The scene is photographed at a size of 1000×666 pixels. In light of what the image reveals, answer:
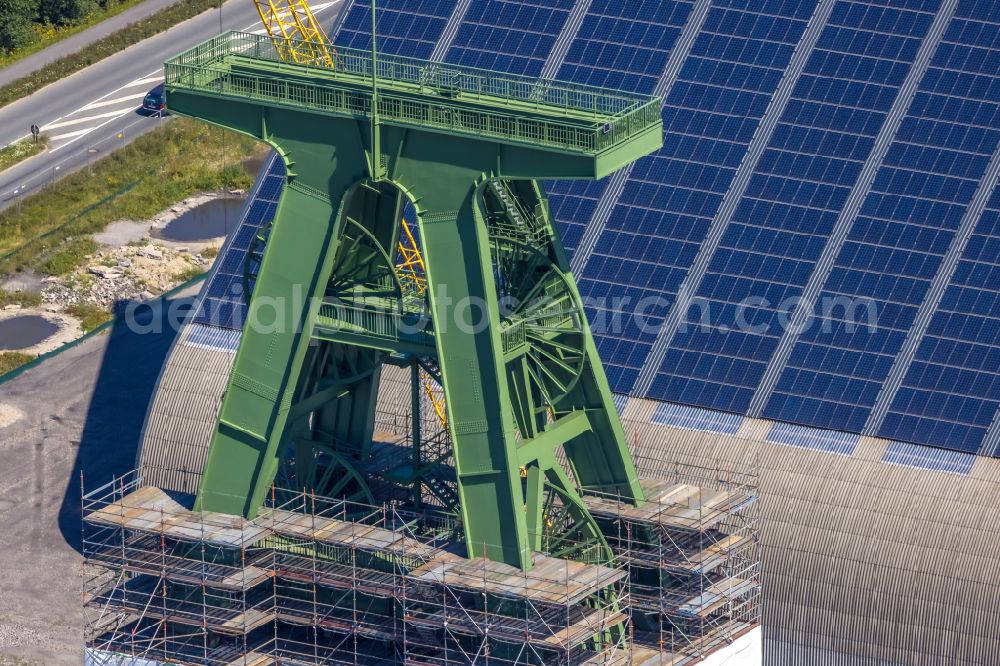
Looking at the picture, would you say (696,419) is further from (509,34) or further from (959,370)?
Result: (509,34)

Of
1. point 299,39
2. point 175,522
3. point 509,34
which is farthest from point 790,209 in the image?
point 299,39


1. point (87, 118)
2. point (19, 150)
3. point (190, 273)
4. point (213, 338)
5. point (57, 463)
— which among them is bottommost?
point (57, 463)

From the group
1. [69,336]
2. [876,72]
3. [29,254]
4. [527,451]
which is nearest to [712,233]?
[876,72]

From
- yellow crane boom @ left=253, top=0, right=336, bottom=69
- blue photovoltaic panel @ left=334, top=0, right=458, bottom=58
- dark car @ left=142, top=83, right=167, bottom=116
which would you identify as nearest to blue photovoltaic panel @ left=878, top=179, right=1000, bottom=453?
yellow crane boom @ left=253, top=0, right=336, bottom=69

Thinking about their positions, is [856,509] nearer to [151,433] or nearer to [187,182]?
[151,433]

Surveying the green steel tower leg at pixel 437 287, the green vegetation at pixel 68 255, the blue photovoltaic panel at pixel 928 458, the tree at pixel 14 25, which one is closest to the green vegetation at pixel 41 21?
the tree at pixel 14 25

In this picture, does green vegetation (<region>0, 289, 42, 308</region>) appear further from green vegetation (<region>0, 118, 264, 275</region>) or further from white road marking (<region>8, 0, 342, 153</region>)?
white road marking (<region>8, 0, 342, 153</region>)
